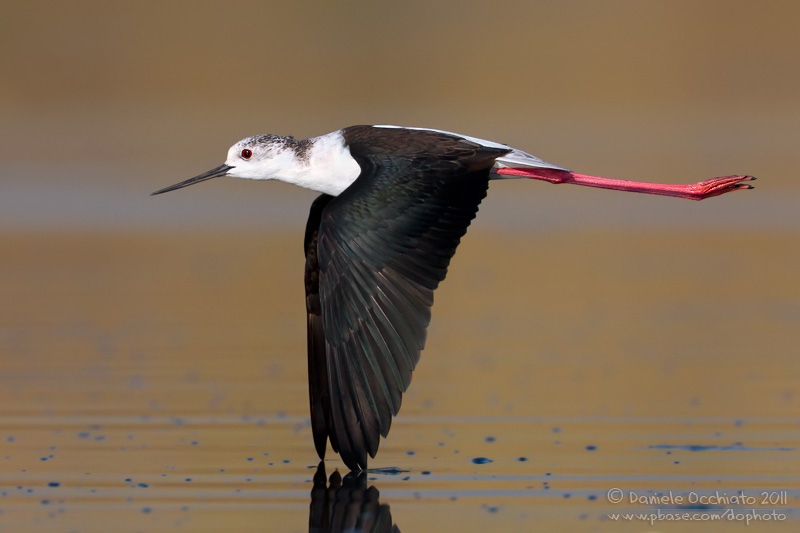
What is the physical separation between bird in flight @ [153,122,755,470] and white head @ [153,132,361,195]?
15cm

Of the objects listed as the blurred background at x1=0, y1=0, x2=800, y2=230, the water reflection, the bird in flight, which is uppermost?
the bird in flight

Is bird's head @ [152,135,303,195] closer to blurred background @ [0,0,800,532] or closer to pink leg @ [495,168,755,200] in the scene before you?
blurred background @ [0,0,800,532]

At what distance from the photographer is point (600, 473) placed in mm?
5895

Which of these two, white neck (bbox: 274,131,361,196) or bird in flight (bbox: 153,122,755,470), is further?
white neck (bbox: 274,131,361,196)

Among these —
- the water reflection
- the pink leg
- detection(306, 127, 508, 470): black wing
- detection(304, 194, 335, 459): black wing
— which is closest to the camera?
Answer: the water reflection

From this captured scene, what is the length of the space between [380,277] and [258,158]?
1.80 m

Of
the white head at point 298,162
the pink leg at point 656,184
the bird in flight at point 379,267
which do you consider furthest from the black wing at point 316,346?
the pink leg at point 656,184

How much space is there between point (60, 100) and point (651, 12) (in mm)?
12033

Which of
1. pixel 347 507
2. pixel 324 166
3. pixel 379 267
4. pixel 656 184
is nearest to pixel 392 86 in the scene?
pixel 656 184

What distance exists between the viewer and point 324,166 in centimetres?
725

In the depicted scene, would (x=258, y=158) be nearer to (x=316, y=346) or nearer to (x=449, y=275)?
(x=316, y=346)

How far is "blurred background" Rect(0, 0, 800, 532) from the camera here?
605 cm

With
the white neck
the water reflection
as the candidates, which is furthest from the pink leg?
the water reflection

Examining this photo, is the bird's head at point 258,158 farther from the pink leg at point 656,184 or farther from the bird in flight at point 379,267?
the pink leg at point 656,184
